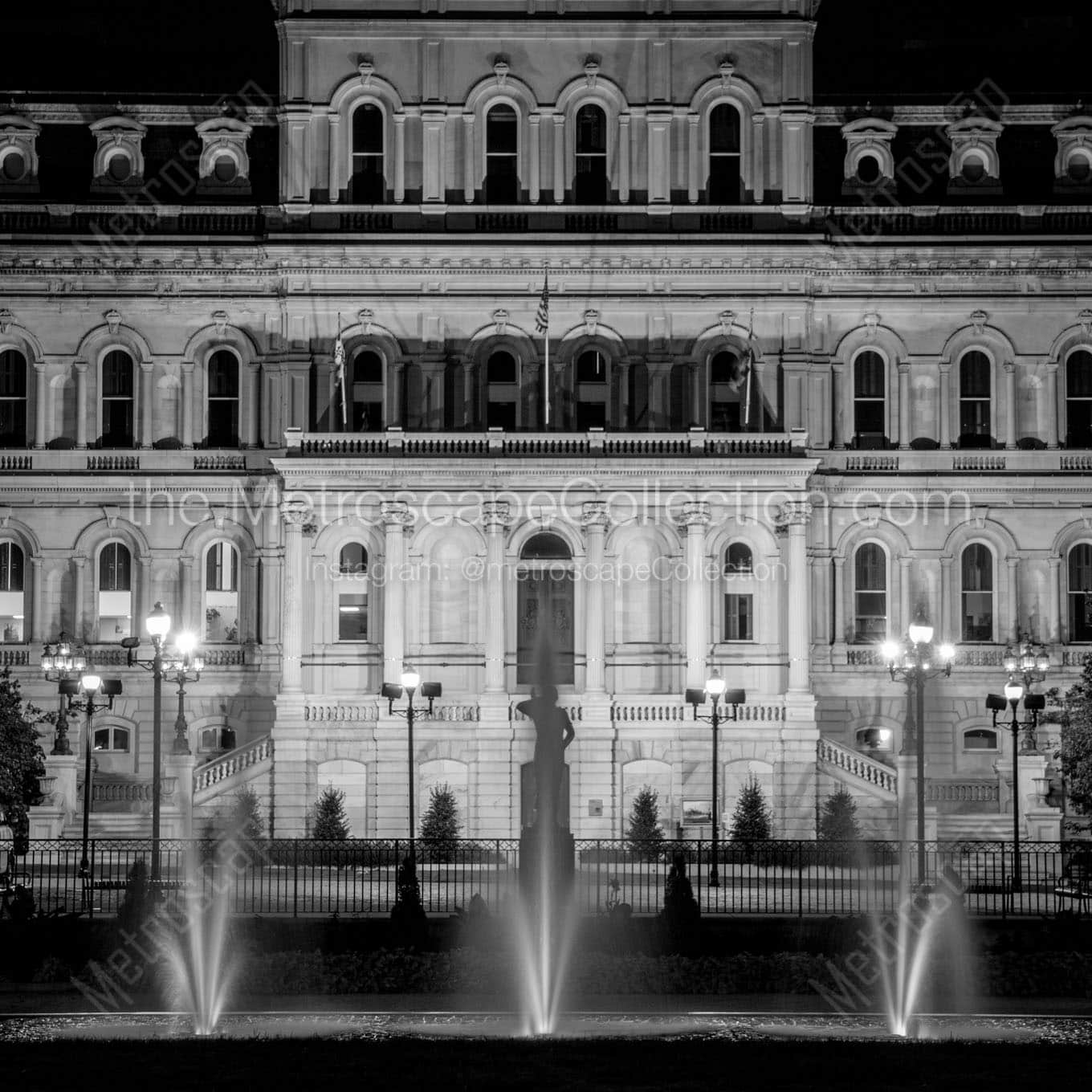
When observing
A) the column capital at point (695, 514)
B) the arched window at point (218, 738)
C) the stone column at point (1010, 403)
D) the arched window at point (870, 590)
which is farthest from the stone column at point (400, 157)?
the stone column at point (1010, 403)

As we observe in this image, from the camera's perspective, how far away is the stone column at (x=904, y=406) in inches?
2491

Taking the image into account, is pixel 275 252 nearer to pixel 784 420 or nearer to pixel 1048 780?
pixel 784 420

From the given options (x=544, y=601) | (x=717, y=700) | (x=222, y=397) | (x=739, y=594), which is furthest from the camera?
(x=222, y=397)

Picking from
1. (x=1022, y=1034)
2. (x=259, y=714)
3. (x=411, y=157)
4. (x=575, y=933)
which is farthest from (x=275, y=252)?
(x=1022, y=1034)

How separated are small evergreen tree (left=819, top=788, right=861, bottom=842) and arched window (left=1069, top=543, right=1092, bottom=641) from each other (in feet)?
31.7

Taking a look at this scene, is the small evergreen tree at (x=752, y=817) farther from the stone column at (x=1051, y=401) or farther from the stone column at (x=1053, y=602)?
the stone column at (x=1051, y=401)

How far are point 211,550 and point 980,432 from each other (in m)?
21.5

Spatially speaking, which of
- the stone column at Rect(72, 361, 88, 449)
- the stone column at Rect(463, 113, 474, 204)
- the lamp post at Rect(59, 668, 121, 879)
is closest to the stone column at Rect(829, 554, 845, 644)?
the stone column at Rect(463, 113, 474, 204)

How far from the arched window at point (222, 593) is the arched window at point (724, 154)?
54.3 feet

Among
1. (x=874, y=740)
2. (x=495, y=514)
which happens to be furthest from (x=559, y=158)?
(x=874, y=740)

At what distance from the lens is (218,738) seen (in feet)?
203

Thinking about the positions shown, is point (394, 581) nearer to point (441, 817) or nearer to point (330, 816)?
point (330, 816)

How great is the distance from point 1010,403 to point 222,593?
73.2ft

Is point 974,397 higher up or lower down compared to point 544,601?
higher up
